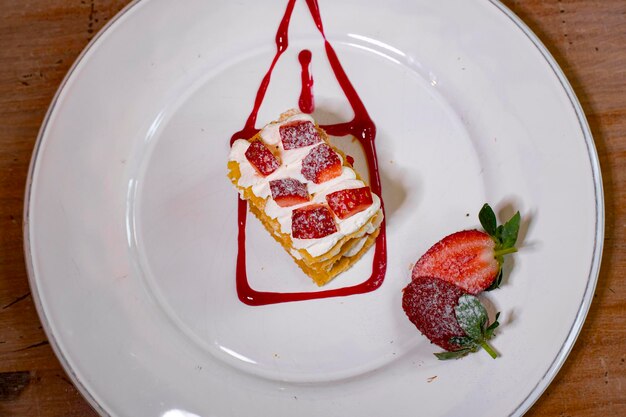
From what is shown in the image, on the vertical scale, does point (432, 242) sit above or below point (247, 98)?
below

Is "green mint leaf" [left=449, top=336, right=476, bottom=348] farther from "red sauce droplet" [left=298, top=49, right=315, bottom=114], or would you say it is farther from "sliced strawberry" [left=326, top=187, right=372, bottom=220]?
"red sauce droplet" [left=298, top=49, right=315, bottom=114]

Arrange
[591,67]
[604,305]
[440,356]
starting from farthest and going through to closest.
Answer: [591,67], [604,305], [440,356]

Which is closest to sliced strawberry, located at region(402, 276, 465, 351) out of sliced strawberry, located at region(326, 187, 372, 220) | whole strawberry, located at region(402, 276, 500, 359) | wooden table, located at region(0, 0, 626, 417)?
whole strawberry, located at region(402, 276, 500, 359)

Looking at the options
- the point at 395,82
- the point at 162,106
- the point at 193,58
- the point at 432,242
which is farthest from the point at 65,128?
the point at 432,242

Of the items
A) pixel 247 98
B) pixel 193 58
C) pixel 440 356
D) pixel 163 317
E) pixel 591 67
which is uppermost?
pixel 193 58

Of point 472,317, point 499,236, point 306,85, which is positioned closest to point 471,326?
point 472,317

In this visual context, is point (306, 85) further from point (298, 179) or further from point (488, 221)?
Result: point (488, 221)

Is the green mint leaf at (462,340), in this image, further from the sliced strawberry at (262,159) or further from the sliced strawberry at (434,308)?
the sliced strawberry at (262,159)

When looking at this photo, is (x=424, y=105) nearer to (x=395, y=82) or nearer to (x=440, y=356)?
(x=395, y=82)
